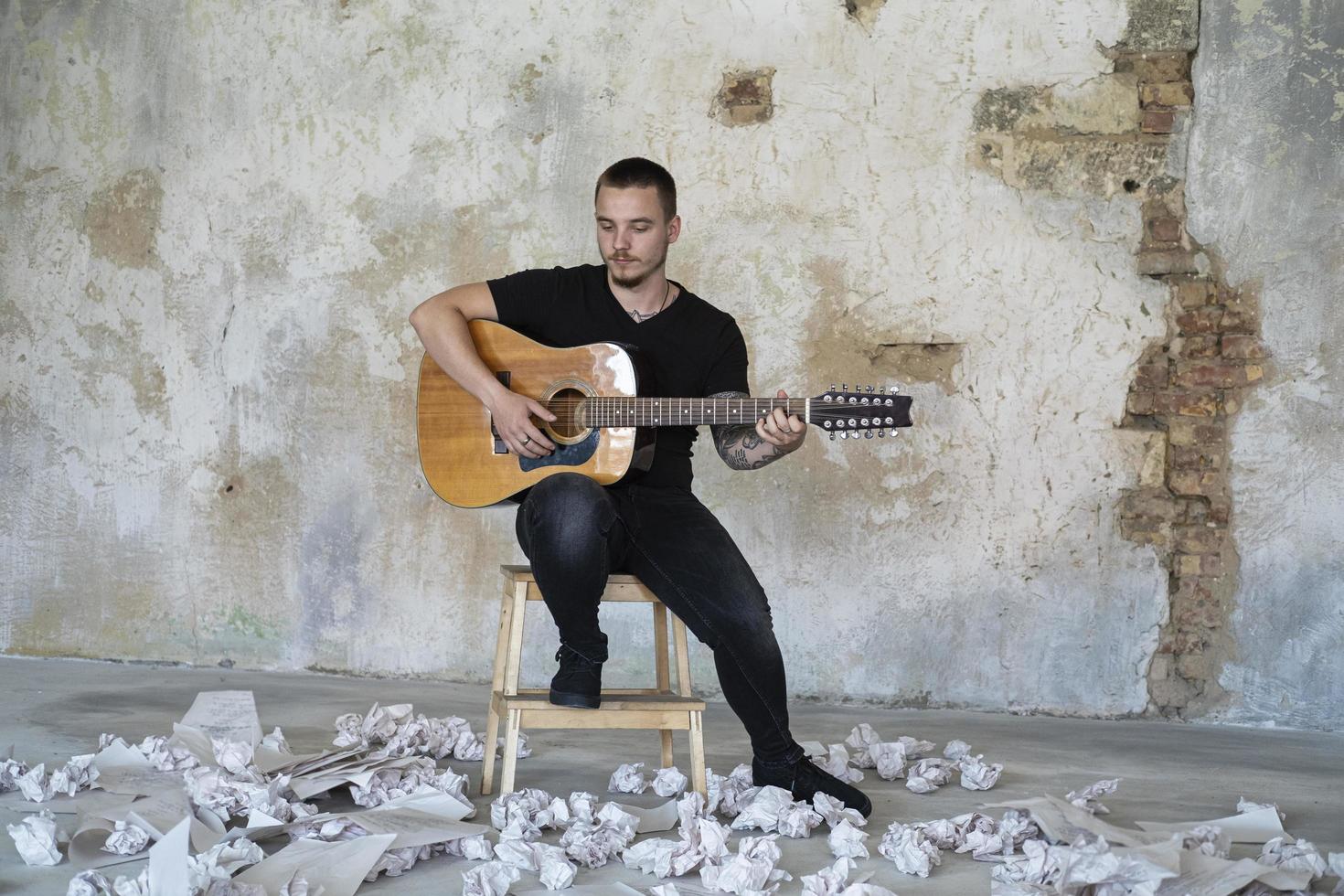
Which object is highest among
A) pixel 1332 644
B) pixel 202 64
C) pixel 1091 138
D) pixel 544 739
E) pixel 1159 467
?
pixel 202 64

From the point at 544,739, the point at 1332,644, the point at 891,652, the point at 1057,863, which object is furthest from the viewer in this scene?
the point at 891,652

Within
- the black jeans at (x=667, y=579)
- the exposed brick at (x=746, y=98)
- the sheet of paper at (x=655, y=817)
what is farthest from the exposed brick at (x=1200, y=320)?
the sheet of paper at (x=655, y=817)

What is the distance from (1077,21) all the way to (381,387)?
9.33 ft

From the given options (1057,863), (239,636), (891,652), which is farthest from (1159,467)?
(239,636)

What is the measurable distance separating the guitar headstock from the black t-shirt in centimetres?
31

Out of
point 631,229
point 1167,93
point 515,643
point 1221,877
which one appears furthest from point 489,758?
point 1167,93

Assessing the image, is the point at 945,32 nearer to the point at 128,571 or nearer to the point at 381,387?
the point at 381,387

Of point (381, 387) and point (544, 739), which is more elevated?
point (381, 387)

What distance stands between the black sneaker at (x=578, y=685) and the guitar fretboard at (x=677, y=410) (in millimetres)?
563

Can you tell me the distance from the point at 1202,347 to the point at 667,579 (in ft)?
7.89

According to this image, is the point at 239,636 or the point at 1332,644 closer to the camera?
the point at 1332,644

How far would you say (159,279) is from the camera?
15.4 feet

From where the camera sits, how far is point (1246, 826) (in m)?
2.65

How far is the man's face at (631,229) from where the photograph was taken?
291 cm
